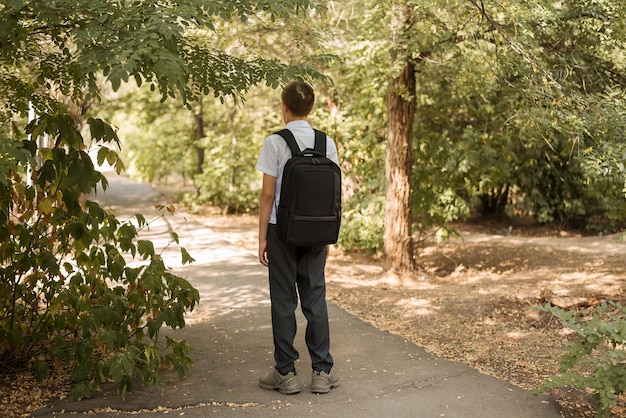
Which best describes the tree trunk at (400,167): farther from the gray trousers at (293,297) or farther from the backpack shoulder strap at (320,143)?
the gray trousers at (293,297)

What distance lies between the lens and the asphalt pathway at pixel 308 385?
447 cm

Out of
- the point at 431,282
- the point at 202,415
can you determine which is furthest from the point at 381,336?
the point at 431,282

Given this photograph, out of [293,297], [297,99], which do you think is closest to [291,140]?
[297,99]

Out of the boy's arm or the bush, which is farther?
the boy's arm

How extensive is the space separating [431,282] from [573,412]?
20.0 feet

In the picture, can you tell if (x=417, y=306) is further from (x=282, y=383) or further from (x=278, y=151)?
(x=278, y=151)

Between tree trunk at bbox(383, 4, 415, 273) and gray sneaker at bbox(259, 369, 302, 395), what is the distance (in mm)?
5581

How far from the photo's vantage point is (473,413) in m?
4.48

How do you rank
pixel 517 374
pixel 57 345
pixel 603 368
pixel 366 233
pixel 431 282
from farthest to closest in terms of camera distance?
1. pixel 366 233
2. pixel 431 282
3. pixel 517 374
4. pixel 57 345
5. pixel 603 368

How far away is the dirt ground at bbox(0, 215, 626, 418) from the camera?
557 cm

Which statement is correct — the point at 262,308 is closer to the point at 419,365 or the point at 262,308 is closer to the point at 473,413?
the point at 419,365

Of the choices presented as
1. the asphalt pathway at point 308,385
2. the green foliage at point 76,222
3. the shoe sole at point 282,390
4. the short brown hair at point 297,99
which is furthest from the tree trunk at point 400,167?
the shoe sole at point 282,390

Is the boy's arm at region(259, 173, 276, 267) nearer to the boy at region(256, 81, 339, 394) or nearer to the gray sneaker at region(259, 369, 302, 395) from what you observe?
the boy at region(256, 81, 339, 394)

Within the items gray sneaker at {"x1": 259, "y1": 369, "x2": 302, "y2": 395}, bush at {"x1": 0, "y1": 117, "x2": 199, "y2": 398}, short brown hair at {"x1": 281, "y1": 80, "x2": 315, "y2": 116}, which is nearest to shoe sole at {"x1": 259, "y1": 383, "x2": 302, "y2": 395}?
gray sneaker at {"x1": 259, "y1": 369, "x2": 302, "y2": 395}
